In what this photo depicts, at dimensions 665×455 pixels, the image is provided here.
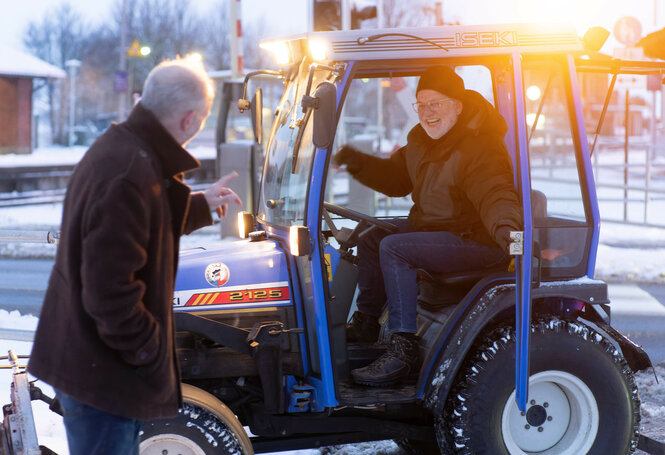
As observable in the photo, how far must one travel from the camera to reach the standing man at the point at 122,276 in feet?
8.13

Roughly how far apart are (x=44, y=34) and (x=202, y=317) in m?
76.5

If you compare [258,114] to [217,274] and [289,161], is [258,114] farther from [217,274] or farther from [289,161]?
[217,274]

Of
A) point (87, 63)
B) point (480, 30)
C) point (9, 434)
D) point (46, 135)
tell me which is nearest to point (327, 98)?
point (480, 30)

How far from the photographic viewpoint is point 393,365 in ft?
13.6

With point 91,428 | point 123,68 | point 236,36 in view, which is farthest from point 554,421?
point 123,68

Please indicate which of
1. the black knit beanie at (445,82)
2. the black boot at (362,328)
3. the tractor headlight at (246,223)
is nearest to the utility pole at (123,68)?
the tractor headlight at (246,223)

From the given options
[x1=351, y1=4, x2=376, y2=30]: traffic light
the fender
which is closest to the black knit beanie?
the fender

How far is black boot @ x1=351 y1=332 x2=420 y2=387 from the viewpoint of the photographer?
13.6 feet

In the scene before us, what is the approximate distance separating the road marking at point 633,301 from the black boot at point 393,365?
5.55 meters

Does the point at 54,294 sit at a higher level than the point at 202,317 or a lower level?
higher

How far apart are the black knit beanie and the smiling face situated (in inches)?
1.0

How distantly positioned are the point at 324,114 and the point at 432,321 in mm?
1322

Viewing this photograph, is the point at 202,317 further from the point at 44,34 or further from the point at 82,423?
the point at 44,34

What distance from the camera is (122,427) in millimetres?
2682
